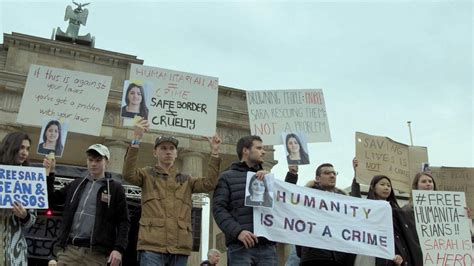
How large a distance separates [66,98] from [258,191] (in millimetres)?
4075

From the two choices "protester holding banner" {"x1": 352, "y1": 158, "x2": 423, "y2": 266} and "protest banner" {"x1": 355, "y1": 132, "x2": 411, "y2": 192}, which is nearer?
"protester holding banner" {"x1": 352, "y1": 158, "x2": 423, "y2": 266}

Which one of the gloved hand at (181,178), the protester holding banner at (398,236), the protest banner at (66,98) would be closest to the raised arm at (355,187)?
the protester holding banner at (398,236)

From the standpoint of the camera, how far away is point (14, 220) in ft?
16.7

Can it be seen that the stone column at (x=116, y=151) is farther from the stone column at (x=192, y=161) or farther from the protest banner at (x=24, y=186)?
the protest banner at (x=24, y=186)

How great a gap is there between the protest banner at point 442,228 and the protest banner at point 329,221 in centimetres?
97

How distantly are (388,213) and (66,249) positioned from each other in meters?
3.81

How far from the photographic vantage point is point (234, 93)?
2980 centimetres

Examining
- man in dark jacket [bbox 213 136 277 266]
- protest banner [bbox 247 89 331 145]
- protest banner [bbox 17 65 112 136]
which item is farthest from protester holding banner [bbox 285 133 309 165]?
protest banner [bbox 17 65 112 136]

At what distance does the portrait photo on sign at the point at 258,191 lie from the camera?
5750 millimetres

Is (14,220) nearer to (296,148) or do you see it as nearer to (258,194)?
(258,194)

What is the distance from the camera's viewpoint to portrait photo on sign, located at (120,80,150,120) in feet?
24.1

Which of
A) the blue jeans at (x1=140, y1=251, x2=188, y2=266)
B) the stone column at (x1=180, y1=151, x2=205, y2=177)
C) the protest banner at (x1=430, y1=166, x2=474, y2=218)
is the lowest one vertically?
the blue jeans at (x1=140, y1=251, x2=188, y2=266)

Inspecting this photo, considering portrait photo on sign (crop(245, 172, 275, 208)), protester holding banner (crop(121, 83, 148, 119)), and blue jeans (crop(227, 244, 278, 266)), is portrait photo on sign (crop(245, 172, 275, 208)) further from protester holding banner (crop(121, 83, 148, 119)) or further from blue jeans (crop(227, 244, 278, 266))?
protester holding banner (crop(121, 83, 148, 119))

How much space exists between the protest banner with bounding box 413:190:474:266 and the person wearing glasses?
126cm
